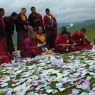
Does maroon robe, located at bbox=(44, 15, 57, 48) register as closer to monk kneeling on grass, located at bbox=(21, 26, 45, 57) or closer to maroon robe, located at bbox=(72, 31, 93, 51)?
maroon robe, located at bbox=(72, 31, 93, 51)

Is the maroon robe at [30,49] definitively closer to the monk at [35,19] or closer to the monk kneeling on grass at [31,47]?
the monk kneeling on grass at [31,47]

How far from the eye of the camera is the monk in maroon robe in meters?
27.5

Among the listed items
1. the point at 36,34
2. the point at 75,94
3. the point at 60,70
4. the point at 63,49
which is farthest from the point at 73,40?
the point at 75,94

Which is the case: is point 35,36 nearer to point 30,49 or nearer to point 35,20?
point 30,49

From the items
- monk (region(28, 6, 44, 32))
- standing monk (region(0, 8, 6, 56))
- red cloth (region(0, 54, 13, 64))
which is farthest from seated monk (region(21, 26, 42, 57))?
monk (region(28, 6, 44, 32))

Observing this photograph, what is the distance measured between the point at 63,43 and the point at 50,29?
356 centimetres

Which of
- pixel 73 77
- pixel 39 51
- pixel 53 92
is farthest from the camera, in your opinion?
pixel 39 51

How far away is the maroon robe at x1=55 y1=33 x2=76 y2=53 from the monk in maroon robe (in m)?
3.11

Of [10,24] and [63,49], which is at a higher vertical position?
[10,24]

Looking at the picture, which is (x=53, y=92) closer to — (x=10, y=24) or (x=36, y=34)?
(x=36, y=34)

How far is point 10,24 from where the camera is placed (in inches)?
1019

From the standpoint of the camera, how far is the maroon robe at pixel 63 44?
79.4 feet

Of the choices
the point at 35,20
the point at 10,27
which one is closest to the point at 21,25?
the point at 10,27

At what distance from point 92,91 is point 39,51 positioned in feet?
35.9
